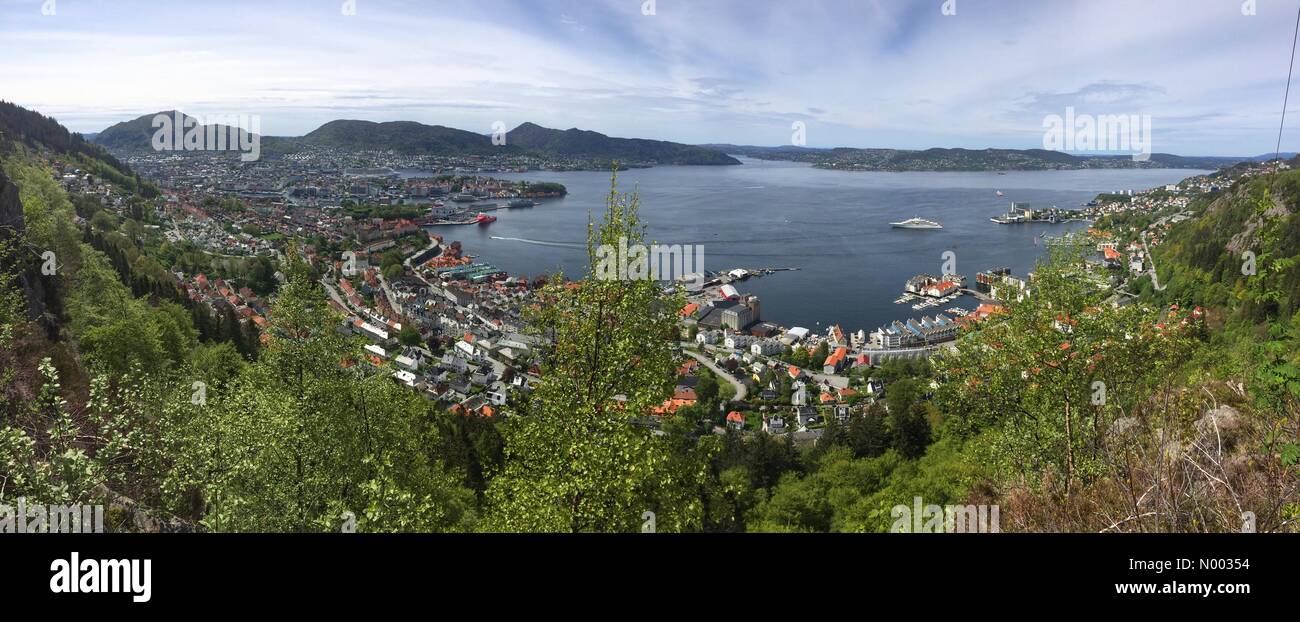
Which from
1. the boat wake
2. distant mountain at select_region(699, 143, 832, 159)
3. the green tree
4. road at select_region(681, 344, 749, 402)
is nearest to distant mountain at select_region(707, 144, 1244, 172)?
distant mountain at select_region(699, 143, 832, 159)

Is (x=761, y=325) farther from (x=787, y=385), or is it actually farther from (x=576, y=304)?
(x=576, y=304)

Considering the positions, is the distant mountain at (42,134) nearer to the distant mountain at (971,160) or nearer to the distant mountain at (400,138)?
the distant mountain at (400,138)

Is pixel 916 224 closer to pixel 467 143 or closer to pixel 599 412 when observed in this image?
pixel 599 412

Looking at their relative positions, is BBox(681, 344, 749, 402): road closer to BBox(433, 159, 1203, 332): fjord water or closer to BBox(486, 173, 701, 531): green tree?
BBox(433, 159, 1203, 332): fjord water

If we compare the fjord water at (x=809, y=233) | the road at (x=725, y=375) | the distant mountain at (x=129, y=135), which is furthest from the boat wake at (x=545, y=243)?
the distant mountain at (x=129, y=135)

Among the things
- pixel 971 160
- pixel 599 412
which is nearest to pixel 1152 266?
pixel 599 412

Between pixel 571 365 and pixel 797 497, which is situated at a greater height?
pixel 571 365
